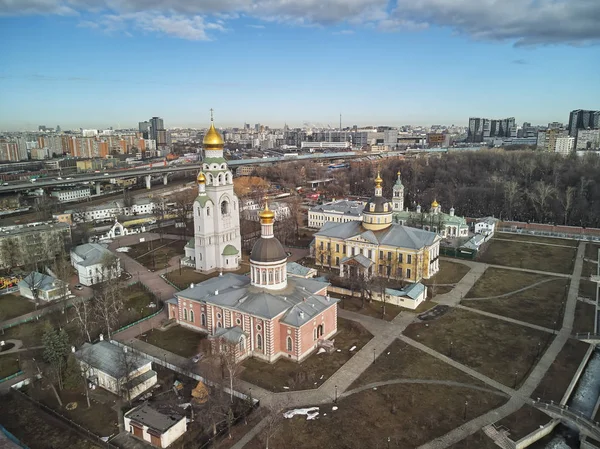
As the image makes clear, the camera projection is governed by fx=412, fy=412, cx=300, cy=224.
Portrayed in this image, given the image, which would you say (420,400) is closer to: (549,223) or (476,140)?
(549,223)

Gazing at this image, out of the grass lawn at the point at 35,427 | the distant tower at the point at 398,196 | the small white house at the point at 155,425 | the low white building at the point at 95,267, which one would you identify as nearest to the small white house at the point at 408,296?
the small white house at the point at 155,425

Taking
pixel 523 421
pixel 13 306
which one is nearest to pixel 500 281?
A: pixel 523 421

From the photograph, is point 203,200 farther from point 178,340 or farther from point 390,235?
point 390,235

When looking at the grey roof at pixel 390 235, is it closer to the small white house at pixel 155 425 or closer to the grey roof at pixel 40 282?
the grey roof at pixel 40 282

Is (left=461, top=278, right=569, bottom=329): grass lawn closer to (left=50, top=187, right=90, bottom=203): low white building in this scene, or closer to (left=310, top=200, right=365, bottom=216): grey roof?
(left=310, top=200, right=365, bottom=216): grey roof

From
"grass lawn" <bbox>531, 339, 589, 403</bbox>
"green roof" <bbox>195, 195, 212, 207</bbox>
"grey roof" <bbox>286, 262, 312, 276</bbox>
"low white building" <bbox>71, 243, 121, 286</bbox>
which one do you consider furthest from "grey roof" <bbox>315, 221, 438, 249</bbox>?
"low white building" <bbox>71, 243, 121, 286</bbox>

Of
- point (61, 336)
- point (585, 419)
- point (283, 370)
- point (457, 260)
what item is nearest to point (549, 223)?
point (457, 260)
